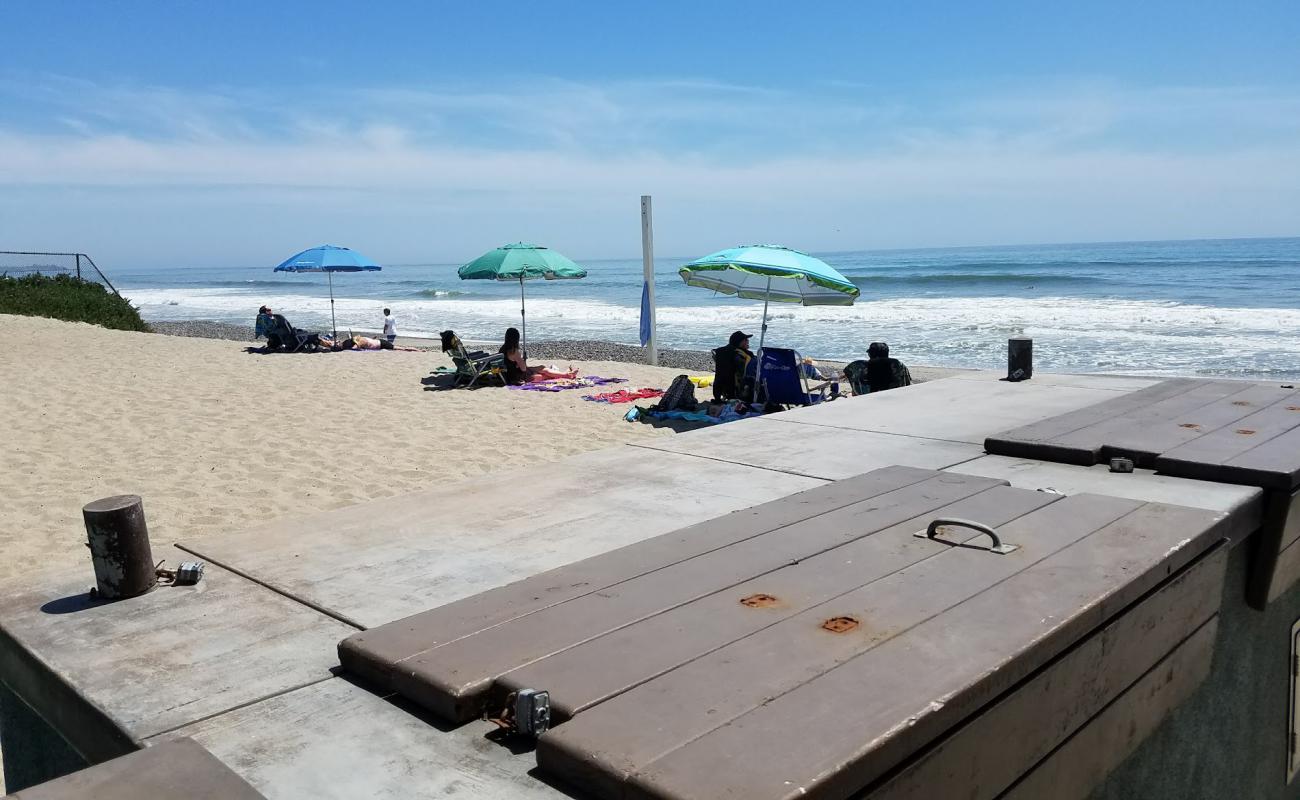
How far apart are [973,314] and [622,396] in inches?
754

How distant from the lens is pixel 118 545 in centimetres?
237

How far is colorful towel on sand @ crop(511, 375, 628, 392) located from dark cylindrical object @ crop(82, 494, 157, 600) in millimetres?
8989

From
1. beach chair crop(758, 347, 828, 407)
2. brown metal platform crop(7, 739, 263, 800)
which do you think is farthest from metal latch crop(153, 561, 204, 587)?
beach chair crop(758, 347, 828, 407)

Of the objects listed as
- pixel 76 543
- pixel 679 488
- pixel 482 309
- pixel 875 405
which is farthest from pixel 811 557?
pixel 482 309

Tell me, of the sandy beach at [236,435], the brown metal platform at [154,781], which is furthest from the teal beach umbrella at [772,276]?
the brown metal platform at [154,781]

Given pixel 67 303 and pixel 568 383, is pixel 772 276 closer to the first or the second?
pixel 568 383

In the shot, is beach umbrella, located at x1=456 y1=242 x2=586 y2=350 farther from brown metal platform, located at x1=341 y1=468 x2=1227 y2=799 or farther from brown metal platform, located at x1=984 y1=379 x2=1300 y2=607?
brown metal platform, located at x1=341 y1=468 x2=1227 y2=799

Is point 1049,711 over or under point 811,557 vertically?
under

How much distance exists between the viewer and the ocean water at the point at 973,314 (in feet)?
56.1

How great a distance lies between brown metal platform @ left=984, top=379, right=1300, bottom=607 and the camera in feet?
9.47

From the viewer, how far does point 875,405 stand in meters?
5.19

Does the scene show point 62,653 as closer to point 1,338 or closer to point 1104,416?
point 1104,416

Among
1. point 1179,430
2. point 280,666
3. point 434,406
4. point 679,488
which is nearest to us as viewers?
Result: point 280,666

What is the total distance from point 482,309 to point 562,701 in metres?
34.7
